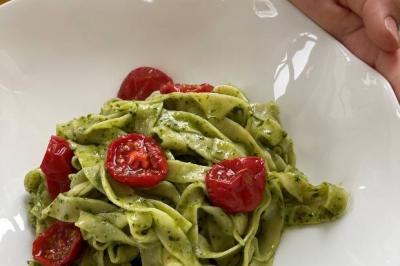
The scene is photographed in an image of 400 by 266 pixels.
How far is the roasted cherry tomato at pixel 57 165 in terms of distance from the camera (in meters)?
4.06

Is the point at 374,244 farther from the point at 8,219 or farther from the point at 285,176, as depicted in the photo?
the point at 8,219

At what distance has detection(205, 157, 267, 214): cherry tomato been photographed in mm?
3703

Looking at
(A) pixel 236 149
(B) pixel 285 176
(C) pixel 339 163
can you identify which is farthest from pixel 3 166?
(C) pixel 339 163

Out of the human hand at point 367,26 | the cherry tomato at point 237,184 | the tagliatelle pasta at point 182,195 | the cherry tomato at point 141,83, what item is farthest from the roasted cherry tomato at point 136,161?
the human hand at point 367,26

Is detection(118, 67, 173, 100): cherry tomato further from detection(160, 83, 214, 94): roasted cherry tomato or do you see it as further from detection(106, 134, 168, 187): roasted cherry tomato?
detection(106, 134, 168, 187): roasted cherry tomato

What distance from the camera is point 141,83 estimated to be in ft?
16.1

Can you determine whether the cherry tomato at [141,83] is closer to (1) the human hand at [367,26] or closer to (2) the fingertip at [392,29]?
(1) the human hand at [367,26]

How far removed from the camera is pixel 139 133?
4.16m

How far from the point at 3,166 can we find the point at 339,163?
229 cm

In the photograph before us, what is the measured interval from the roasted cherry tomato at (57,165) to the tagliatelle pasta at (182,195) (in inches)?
2.2

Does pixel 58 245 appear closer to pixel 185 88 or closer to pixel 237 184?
pixel 237 184

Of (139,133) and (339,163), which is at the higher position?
(139,133)

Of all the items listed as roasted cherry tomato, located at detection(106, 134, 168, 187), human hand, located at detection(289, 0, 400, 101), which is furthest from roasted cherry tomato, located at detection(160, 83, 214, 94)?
human hand, located at detection(289, 0, 400, 101)

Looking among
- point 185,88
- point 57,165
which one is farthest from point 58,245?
point 185,88
